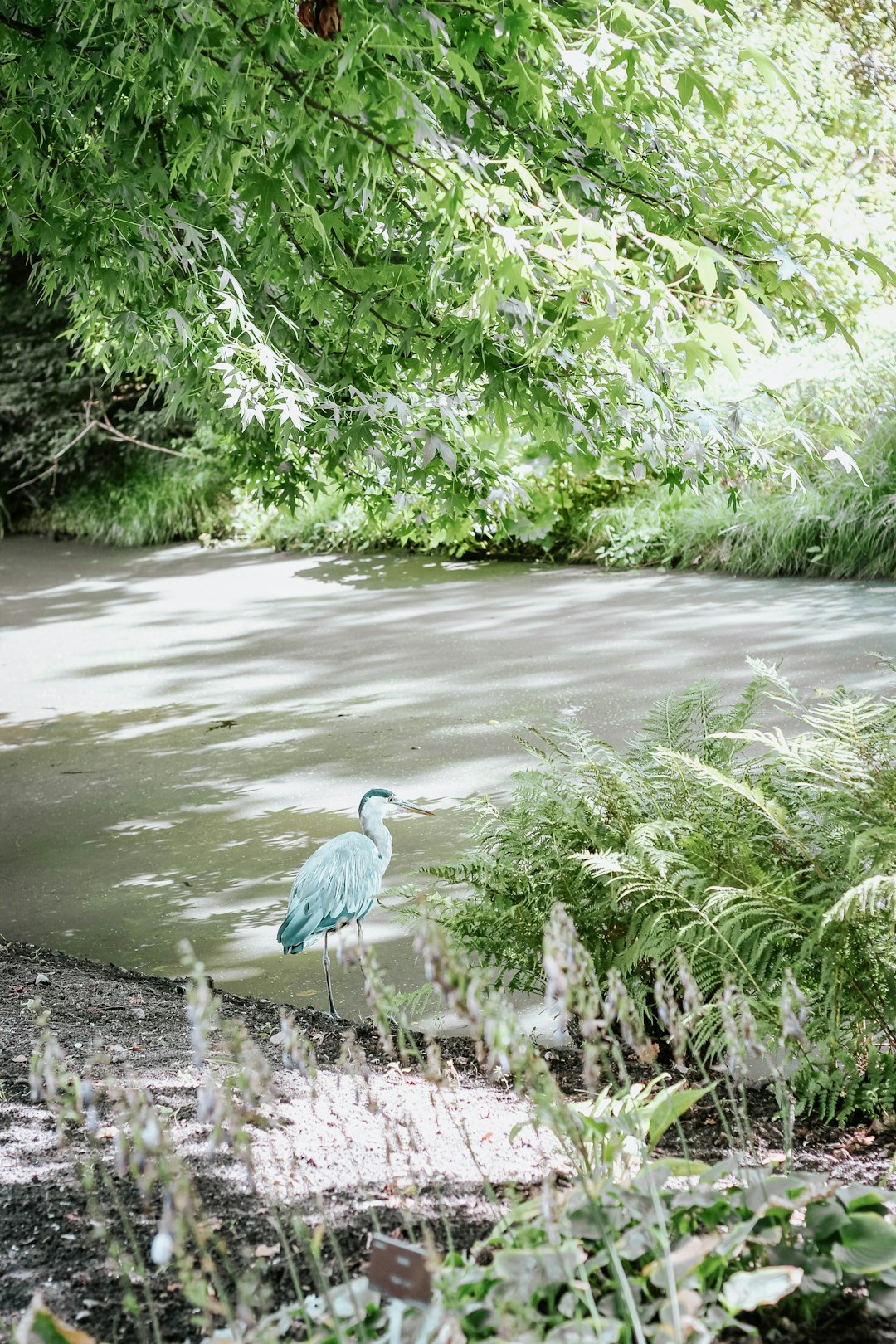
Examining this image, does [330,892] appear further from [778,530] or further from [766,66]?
[778,530]

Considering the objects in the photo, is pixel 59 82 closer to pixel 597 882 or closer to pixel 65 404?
pixel 597 882

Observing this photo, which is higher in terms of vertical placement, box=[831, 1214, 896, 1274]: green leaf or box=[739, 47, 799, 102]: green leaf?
box=[739, 47, 799, 102]: green leaf

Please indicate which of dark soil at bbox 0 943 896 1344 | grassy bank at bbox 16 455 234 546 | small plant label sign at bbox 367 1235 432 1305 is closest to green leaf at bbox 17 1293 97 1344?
dark soil at bbox 0 943 896 1344

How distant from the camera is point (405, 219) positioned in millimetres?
3607

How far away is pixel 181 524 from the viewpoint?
18.6 meters

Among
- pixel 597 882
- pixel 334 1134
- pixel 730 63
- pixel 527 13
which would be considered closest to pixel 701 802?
pixel 597 882

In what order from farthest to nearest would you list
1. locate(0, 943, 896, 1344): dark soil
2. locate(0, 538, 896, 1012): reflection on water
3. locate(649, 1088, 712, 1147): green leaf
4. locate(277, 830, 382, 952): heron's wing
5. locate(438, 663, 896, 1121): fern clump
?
locate(0, 538, 896, 1012): reflection on water → locate(277, 830, 382, 952): heron's wing → locate(438, 663, 896, 1121): fern clump → locate(649, 1088, 712, 1147): green leaf → locate(0, 943, 896, 1344): dark soil

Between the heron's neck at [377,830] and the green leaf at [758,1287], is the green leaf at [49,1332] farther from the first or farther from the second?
the heron's neck at [377,830]

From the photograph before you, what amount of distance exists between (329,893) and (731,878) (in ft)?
4.39

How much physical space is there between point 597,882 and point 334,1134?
994 millimetres

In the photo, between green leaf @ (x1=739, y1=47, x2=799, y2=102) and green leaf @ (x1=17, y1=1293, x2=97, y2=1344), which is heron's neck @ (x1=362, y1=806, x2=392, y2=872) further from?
green leaf @ (x1=17, y1=1293, x2=97, y2=1344)

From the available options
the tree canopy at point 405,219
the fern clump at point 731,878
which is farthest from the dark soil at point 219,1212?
the tree canopy at point 405,219

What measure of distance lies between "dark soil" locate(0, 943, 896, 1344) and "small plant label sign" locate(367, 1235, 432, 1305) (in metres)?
0.06

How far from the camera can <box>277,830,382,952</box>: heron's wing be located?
3867mm
